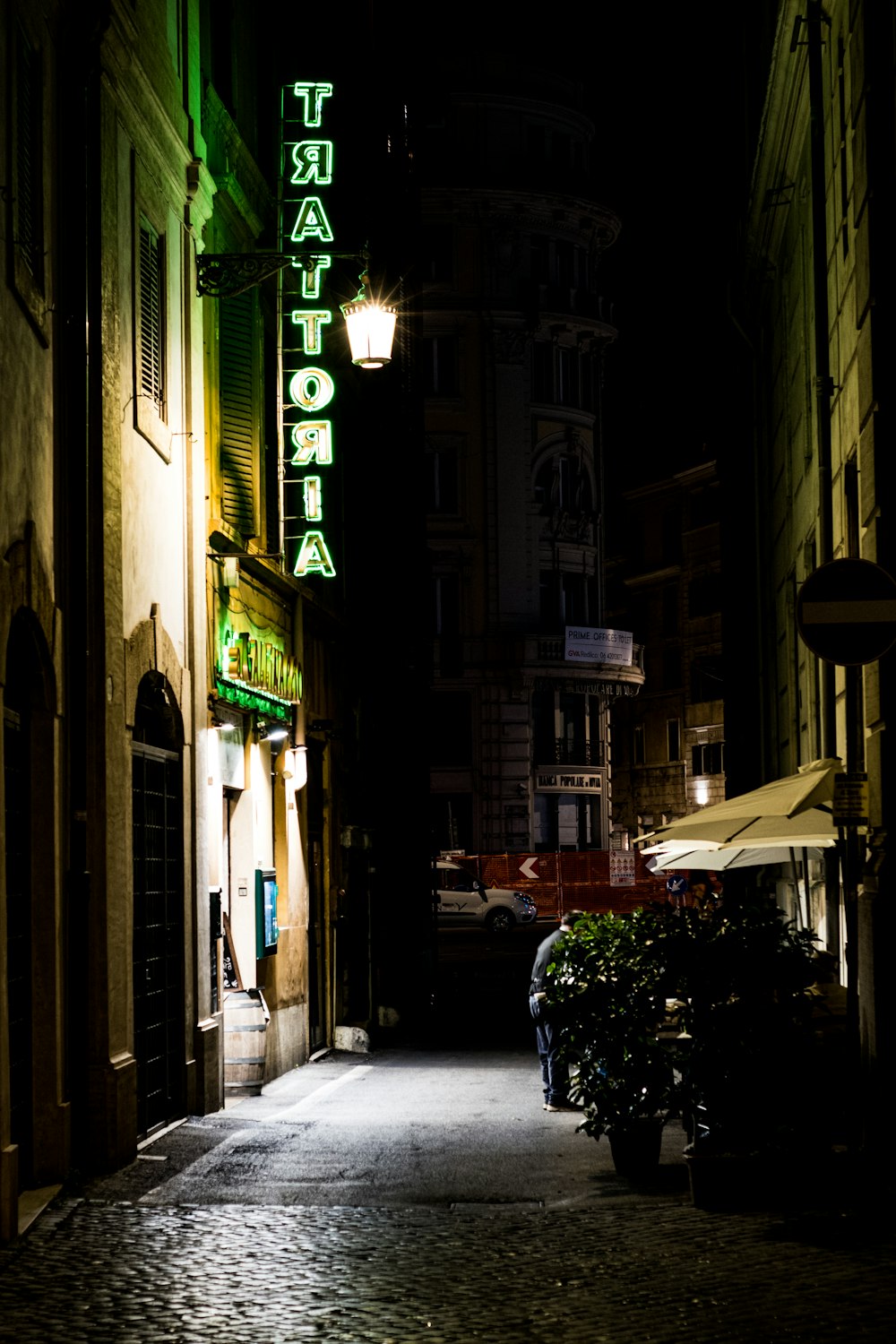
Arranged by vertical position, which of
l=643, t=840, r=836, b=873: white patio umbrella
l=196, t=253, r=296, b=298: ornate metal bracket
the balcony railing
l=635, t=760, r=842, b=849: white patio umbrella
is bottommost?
l=643, t=840, r=836, b=873: white patio umbrella

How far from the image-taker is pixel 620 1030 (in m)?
12.3

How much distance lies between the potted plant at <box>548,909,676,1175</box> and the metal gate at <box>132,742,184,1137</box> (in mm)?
3498

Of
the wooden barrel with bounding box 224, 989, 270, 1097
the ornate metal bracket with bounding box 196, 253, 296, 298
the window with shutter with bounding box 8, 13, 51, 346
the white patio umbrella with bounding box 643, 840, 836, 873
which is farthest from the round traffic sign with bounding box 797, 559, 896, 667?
the wooden barrel with bounding box 224, 989, 270, 1097

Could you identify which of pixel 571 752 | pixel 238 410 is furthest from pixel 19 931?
pixel 571 752

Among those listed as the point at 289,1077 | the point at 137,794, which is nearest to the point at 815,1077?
the point at 137,794

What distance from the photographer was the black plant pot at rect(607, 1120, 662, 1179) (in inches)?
494

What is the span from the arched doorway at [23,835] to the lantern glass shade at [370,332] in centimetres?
626

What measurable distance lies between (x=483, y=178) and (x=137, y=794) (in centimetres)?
5634

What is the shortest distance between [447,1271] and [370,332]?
9978 millimetres

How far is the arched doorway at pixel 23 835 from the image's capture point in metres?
11.6

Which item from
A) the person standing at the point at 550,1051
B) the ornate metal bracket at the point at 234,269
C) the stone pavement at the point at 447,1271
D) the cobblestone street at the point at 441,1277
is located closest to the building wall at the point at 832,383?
the stone pavement at the point at 447,1271

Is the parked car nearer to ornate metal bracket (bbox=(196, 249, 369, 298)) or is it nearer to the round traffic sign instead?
ornate metal bracket (bbox=(196, 249, 369, 298))

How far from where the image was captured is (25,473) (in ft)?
38.0

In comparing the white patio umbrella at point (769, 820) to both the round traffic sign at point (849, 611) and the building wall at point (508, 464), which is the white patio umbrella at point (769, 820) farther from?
the building wall at point (508, 464)
